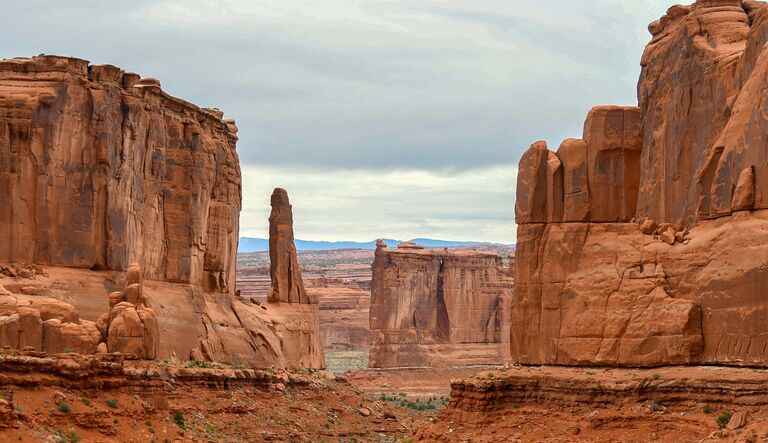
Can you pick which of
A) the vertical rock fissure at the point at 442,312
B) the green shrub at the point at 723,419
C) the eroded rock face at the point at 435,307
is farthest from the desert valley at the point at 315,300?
the vertical rock fissure at the point at 442,312

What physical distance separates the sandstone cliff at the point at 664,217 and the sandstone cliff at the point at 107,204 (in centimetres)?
1653

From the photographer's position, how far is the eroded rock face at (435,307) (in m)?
124

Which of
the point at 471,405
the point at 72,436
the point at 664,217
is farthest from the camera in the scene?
the point at 471,405

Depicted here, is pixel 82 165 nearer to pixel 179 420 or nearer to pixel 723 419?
pixel 179 420

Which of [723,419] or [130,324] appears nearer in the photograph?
[723,419]

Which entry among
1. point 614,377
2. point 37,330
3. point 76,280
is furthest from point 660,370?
point 76,280

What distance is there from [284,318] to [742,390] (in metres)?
45.4

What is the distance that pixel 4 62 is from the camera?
210ft

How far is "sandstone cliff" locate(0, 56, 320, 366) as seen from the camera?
62594mm

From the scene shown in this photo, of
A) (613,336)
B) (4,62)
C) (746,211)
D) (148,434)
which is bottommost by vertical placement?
(148,434)

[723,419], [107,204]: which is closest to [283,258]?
[107,204]

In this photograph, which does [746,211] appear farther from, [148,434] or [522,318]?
[148,434]

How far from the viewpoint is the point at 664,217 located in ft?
151

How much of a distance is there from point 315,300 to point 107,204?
22.4 meters
